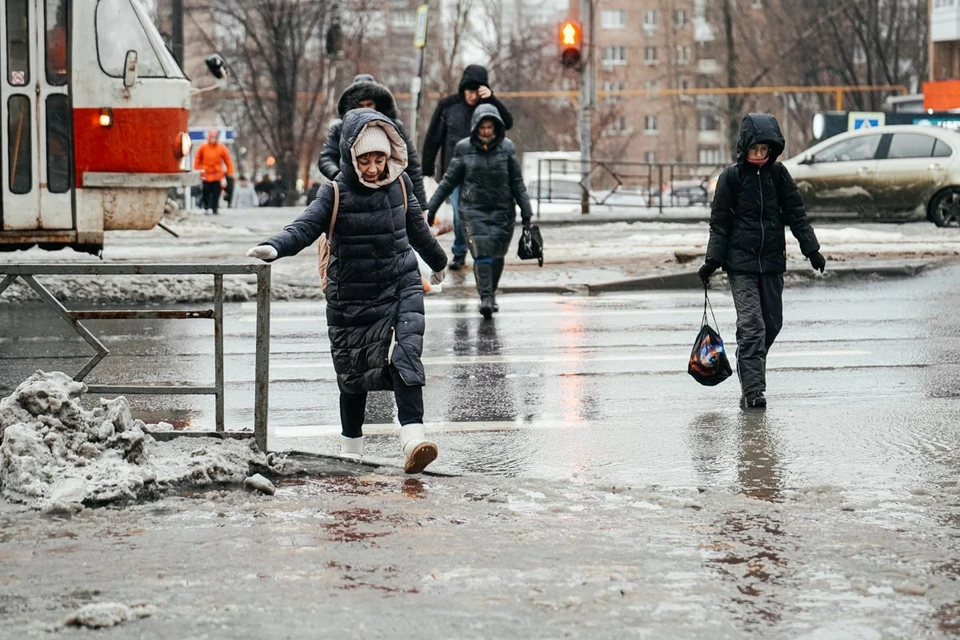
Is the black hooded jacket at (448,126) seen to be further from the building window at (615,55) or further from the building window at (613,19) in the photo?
the building window at (613,19)

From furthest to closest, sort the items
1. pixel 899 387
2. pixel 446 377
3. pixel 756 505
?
pixel 446 377, pixel 899 387, pixel 756 505

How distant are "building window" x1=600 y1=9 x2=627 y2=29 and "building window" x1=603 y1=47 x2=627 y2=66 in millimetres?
1596

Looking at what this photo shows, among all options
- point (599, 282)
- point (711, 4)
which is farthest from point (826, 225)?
point (711, 4)

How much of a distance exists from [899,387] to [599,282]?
20.7ft

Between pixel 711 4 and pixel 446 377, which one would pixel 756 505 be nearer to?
pixel 446 377

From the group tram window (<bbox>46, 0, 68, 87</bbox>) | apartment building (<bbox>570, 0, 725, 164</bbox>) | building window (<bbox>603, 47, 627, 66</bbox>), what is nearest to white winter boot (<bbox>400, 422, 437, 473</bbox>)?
tram window (<bbox>46, 0, 68, 87</bbox>)

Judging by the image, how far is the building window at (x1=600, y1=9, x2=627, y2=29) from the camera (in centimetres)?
11312

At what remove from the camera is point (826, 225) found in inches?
930

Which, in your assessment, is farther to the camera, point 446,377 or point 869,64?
point 869,64

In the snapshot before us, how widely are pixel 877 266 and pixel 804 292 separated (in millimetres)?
1573

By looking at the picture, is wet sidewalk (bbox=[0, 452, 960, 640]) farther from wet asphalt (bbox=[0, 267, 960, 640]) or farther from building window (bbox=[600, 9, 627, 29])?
building window (bbox=[600, 9, 627, 29])

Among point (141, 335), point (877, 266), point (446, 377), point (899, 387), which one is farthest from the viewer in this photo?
point (877, 266)

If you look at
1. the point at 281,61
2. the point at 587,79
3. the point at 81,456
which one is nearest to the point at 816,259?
the point at 81,456

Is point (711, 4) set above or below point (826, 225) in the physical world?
above
